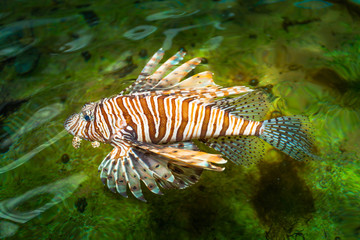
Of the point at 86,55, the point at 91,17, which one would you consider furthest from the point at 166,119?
the point at 91,17

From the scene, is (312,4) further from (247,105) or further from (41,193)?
(41,193)

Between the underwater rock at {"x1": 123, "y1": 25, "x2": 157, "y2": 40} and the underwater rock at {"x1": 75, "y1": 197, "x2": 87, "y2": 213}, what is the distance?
101 inches

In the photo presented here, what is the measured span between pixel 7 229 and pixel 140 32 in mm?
3136

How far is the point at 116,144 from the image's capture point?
101 inches

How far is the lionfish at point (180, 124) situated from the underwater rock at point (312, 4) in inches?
97.8

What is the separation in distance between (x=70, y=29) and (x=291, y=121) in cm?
365

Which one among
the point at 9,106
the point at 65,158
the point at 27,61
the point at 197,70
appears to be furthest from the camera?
the point at 27,61

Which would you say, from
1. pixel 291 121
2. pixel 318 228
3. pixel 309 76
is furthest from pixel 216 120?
pixel 309 76

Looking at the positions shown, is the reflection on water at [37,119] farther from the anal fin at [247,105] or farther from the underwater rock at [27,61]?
the anal fin at [247,105]

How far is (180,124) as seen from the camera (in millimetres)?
2572

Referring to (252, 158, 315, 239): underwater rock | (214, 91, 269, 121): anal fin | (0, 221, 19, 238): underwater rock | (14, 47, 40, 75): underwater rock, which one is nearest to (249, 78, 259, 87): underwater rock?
(214, 91, 269, 121): anal fin

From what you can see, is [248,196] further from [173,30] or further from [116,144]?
[173,30]

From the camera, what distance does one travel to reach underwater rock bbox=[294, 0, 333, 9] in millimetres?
4223

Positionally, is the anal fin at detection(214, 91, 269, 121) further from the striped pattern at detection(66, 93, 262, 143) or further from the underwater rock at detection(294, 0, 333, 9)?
the underwater rock at detection(294, 0, 333, 9)
